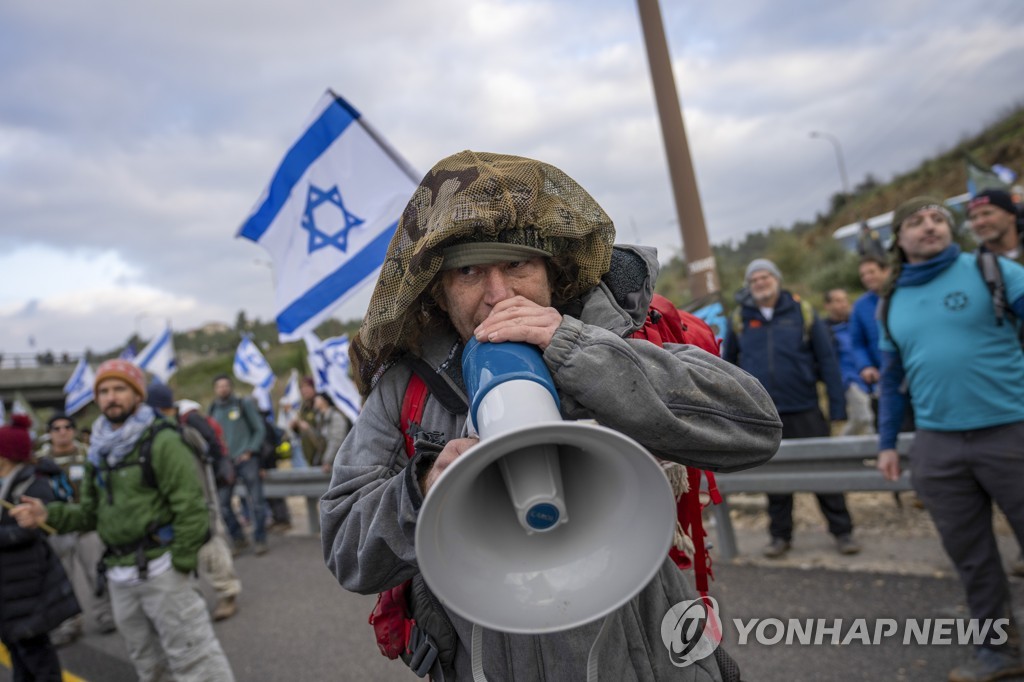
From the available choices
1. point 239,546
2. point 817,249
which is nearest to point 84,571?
point 239,546

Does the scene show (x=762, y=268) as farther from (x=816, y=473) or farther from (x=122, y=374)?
(x=122, y=374)

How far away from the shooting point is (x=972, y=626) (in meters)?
3.23

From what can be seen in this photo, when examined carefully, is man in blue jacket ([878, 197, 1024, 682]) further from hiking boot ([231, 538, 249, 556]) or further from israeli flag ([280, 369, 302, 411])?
israeli flag ([280, 369, 302, 411])

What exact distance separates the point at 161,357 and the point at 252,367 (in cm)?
167

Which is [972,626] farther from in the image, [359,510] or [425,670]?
[359,510]

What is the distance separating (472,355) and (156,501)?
11.0 feet

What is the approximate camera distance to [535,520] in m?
1.27

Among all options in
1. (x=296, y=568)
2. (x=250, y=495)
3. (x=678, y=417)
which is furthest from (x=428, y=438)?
(x=250, y=495)

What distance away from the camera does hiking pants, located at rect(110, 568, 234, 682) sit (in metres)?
3.81

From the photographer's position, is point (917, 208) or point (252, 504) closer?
point (917, 208)

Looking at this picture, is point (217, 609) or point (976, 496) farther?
point (217, 609)

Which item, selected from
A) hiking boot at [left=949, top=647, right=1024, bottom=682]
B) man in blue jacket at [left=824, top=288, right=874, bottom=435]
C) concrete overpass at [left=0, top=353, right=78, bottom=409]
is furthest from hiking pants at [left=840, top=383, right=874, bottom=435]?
concrete overpass at [left=0, top=353, right=78, bottom=409]

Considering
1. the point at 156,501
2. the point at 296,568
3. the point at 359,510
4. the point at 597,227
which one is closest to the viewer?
the point at 359,510

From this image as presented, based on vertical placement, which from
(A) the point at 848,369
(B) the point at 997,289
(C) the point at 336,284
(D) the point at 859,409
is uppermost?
(C) the point at 336,284
